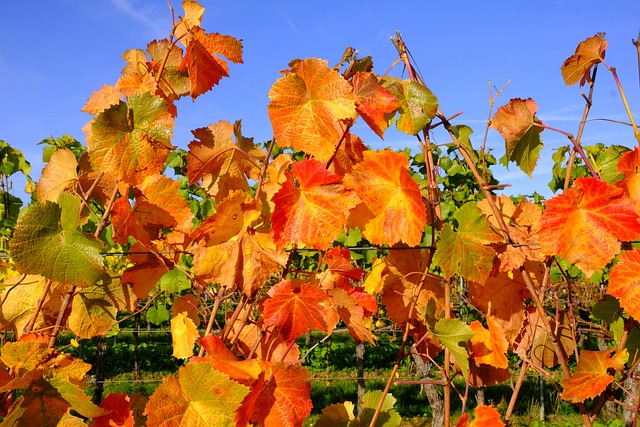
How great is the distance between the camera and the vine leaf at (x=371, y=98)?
1.19 metres

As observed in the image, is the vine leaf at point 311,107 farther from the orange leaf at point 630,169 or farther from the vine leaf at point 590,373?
the vine leaf at point 590,373

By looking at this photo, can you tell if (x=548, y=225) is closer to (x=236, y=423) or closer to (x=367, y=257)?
(x=236, y=423)

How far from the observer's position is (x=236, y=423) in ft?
3.55

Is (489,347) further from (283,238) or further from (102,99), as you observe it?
(102,99)

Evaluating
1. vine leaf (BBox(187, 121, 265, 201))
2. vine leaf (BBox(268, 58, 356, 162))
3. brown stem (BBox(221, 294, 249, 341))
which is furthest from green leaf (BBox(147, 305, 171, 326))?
vine leaf (BBox(268, 58, 356, 162))

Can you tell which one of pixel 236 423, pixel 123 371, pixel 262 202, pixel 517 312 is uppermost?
pixel 262 202

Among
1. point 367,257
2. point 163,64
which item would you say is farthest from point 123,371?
point 163,64

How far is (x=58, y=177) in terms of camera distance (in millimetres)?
1591

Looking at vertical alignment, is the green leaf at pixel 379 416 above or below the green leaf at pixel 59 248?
below

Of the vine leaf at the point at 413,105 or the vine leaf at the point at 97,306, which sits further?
the vine leaf at the point at 97,306

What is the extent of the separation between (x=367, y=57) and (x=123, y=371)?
1087 centimetres

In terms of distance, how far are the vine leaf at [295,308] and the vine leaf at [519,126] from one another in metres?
0.72

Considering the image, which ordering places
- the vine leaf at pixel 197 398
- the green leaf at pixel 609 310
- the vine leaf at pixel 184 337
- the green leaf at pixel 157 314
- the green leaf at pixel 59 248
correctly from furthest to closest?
1. the green leaf at pixel 157 314
2. the green leaf at pixel 609 310
3. the vine leaf at pixel 184 337
4. the green leaf at pixel 59 248
5. the vine leaf at pixel 197 398

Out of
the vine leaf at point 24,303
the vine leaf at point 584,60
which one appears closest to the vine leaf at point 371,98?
the vine leaf at point 584,60
